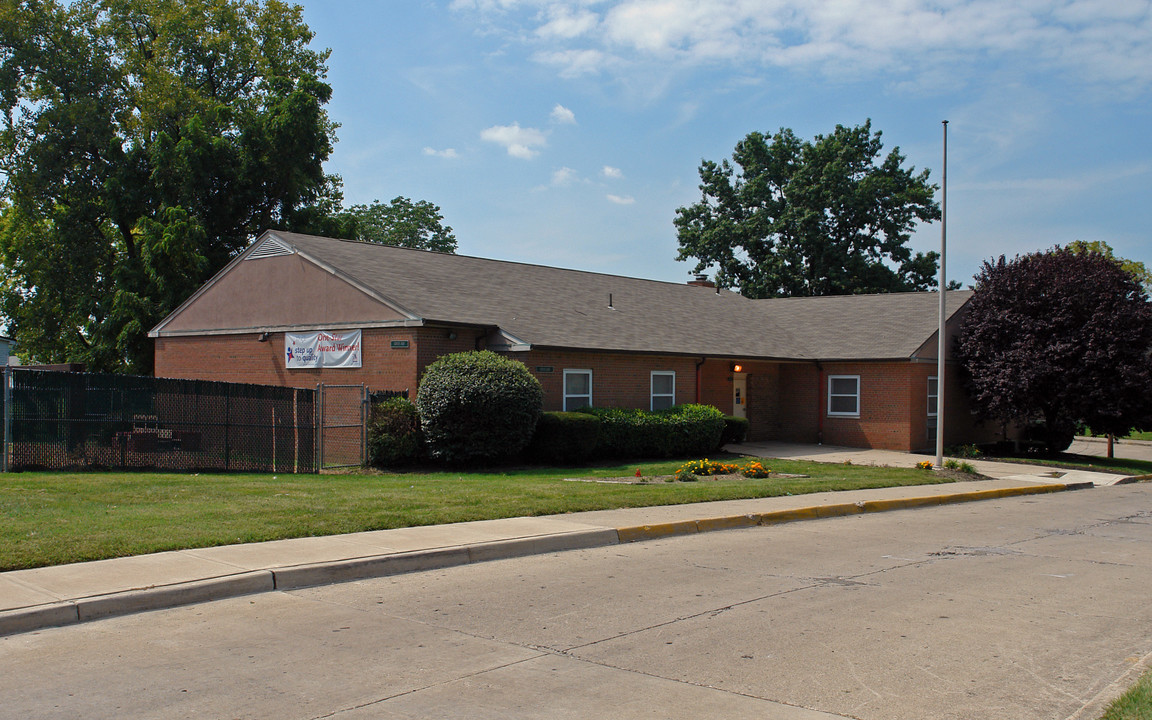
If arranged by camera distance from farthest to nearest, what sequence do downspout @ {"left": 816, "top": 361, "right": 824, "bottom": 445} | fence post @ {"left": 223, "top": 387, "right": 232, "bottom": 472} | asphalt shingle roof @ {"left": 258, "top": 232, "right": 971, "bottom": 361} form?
downspout @ {"left": 816, "top": 361, "right": 824, "bottom": 445} → asphalt shingle roof @ {"left": 258, "top": 232, "right": 971, "bottom": 361} → fence post @ {"left": 223, "top": 387, "right": 232, "bottom": 472}

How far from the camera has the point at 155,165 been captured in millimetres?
37531

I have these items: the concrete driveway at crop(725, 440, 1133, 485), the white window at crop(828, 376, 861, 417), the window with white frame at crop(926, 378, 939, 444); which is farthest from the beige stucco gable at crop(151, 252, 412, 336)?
the window with white frame at crop(926, 378, 939, 444)

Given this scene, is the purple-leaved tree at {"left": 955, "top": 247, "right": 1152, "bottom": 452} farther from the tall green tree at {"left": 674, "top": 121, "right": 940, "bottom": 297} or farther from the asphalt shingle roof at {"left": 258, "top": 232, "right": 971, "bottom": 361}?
the tall green tree at {"left": 674, "top": 121, "right": 940, "bottom": 297}

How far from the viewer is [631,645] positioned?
6.86 meters

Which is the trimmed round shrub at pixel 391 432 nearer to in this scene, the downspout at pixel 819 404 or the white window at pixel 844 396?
the downspout at pixel 819 404

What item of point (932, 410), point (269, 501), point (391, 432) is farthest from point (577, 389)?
point (932, 410)

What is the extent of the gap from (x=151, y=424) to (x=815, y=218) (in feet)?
132

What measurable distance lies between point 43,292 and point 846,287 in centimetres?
3978

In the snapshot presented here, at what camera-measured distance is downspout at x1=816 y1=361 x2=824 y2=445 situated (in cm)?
3027

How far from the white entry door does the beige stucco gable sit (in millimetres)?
12198

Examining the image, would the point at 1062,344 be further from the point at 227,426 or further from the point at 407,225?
the point at 407,225

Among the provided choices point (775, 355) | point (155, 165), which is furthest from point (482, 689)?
point (155, 165)

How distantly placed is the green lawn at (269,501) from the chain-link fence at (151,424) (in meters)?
0.84

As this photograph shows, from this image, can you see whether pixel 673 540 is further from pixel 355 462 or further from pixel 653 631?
pixel 355 462
